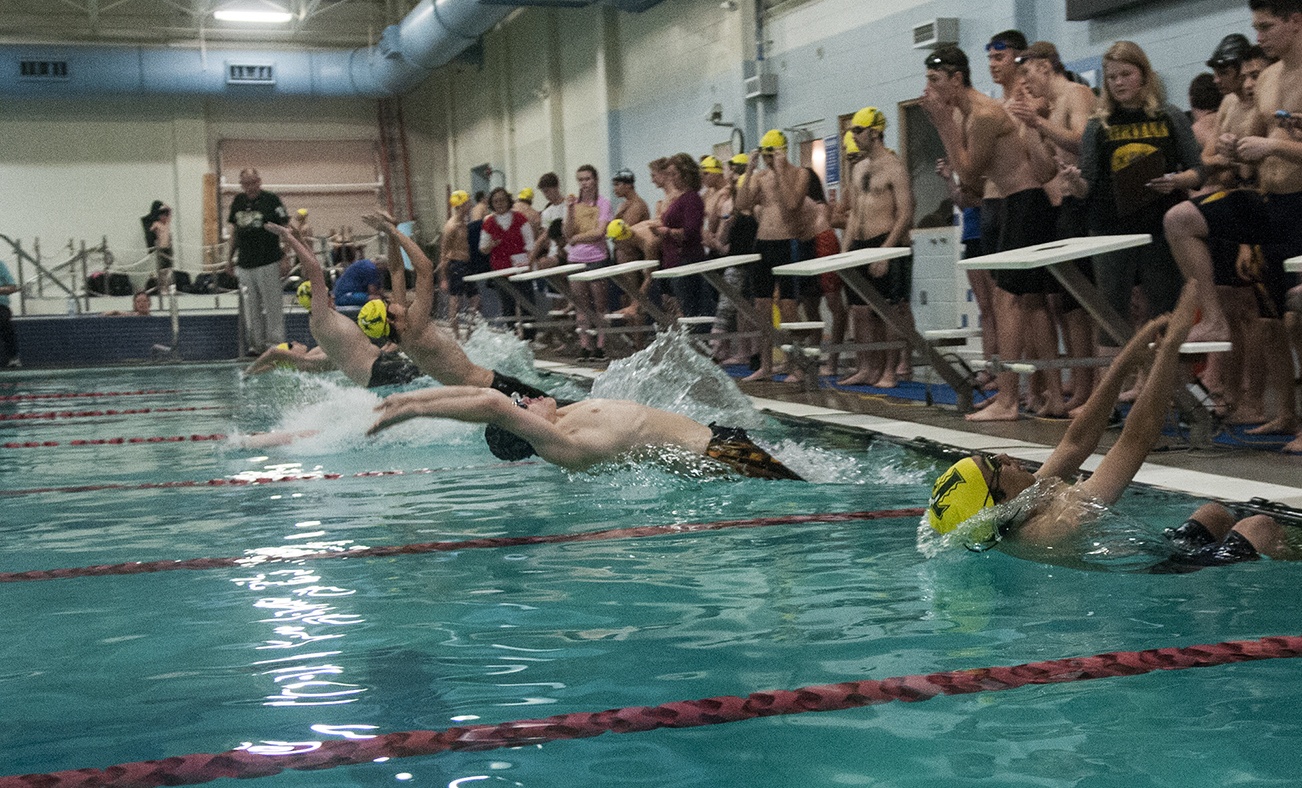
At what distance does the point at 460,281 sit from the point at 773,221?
6829 millimetres

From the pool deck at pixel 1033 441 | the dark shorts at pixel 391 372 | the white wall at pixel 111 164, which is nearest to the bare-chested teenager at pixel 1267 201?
the pool deck at pixel 1033 441

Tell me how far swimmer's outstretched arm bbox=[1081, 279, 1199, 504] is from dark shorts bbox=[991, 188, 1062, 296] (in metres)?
2.79

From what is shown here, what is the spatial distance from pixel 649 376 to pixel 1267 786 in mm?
5465

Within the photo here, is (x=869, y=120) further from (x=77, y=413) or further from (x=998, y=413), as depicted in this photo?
(x=77, y=413)

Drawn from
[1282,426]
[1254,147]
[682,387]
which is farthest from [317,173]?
[1254,147]

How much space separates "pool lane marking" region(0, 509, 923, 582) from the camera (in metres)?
4.00

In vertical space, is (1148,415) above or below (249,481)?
above

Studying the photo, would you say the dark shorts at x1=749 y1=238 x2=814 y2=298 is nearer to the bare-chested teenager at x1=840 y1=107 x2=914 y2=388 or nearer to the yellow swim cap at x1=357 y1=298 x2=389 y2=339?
the bare-chested teenager at x1=840 y1=107 x2=914 y2=388

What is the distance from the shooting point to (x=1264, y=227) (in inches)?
196

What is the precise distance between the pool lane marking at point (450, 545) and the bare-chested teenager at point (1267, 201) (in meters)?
1.57

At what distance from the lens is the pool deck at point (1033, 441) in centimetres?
419

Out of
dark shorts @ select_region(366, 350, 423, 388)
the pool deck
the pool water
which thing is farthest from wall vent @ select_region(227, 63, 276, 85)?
the pool water

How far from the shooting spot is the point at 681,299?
10734mm

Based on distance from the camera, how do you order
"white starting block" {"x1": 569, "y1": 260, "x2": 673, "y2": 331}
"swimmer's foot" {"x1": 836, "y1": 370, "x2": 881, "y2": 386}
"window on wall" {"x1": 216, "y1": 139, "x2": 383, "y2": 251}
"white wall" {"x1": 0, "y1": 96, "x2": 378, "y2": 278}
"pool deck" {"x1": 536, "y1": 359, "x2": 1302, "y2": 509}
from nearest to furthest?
"pool deck" {"x1": 536, "y1": 359, "x2": 1302, "y2": 509}
"swimmer's foot" {"x1": 836, "y1": 370, "x2": 881, "y2": 386}
"white starting block" {"x1": 569, "y1": 260, "x2": 673, "y2": 331}
"white wall" {"x1": 0, "y1": 96, "x2": 378, "y2": 278}
"window on wall" {"x1": 216, "y1": 139, "x2": 383, "y2": 251}
